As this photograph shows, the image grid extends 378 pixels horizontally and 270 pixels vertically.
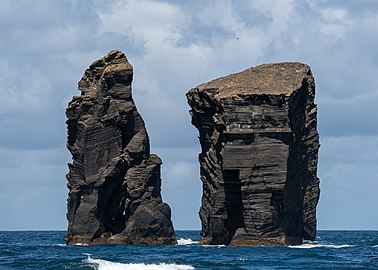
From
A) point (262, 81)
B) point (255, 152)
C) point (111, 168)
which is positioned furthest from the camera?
point (111, 168)

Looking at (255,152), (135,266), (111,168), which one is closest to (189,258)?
(135,266)

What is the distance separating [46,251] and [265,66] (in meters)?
25.8

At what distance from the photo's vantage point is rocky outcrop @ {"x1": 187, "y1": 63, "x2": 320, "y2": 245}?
8800cm

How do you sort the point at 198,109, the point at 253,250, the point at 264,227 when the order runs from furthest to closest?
the point at 198,109
the point at 264,227
the point at 253,250

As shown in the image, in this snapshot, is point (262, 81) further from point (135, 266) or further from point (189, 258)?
point (135, 266)

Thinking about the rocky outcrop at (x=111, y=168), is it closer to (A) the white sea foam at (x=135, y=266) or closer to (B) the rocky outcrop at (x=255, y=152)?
(B) the rocky outcrop at (x=255, y=152)

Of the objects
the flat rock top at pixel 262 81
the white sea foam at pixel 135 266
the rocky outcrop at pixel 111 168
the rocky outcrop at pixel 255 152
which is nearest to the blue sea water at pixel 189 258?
the white sea foam at pixel 135 266

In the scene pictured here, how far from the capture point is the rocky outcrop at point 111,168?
101 meters

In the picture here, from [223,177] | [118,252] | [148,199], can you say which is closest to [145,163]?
[148,199]

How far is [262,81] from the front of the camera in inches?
3617

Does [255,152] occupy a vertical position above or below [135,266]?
above

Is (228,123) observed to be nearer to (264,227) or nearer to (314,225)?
(264,227)

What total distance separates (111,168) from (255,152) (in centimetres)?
1874

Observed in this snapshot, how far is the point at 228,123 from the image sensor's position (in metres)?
88.6
